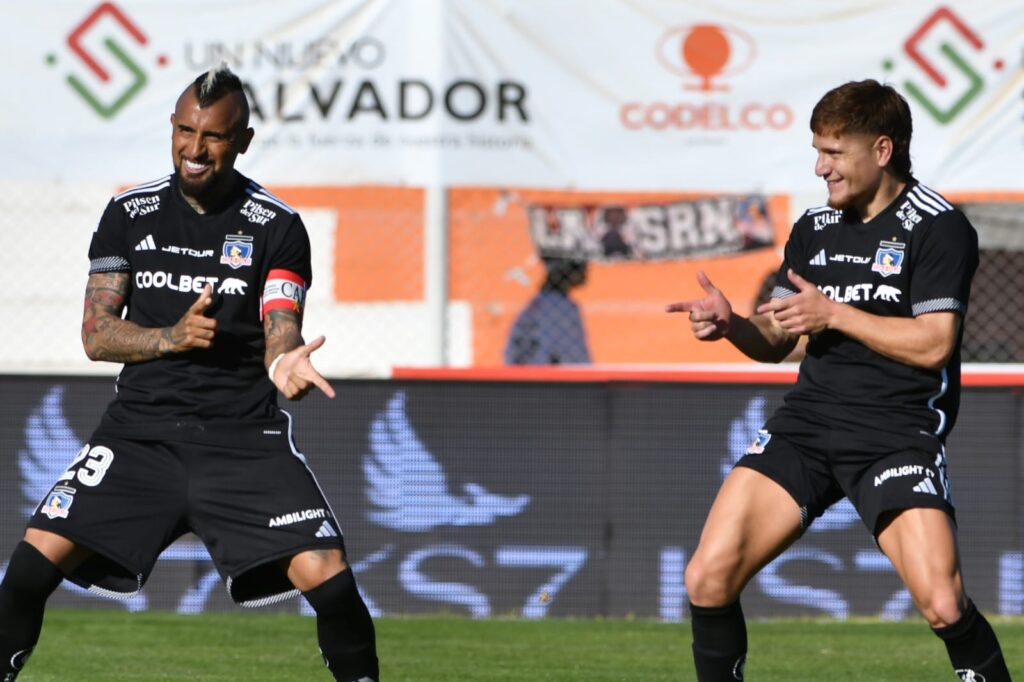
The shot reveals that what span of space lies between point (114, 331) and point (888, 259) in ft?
8.26

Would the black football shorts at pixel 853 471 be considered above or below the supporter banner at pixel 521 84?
below

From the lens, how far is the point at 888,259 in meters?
5.60

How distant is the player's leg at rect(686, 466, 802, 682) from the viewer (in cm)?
559

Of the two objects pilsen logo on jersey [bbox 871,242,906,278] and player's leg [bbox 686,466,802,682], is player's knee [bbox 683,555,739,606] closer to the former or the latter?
player's leg [bbox 686,466,802,682]

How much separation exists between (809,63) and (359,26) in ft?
9.99

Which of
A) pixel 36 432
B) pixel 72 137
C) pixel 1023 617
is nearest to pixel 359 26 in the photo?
pixel 72 137

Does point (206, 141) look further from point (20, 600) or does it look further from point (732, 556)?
point (732, 556)

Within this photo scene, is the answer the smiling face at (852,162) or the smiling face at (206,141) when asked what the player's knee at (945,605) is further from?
the smiling face at (206,141)

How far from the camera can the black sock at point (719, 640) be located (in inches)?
222

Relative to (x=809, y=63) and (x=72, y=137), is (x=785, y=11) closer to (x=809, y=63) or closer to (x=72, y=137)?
(x=809, y=63)

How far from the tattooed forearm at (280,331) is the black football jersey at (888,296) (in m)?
1.68

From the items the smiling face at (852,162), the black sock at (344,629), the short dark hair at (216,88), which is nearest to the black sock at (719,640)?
the black sock at (344,629)

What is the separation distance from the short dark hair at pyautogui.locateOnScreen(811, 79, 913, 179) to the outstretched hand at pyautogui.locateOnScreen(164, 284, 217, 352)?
2.06 m

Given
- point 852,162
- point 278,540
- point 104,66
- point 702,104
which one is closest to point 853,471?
point 852,162
